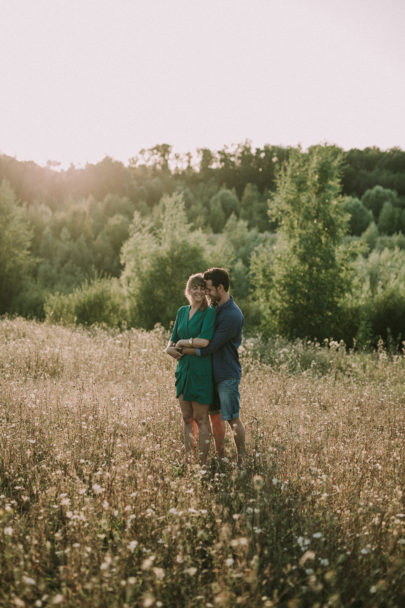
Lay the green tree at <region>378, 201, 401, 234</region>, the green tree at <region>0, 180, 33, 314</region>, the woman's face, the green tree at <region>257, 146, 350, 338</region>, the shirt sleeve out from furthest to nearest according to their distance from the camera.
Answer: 1. the green tree at <region>378, 201, 401, 234</region>
2. the green tree at <region>0, 180, 33, 314</region>
3. the green tree at <region>257, 146, 350, 338</region>
4. the woman's face
5. the shirt sleeve

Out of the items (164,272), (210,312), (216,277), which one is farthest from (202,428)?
(164,272)

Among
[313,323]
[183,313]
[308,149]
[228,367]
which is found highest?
[308,149]

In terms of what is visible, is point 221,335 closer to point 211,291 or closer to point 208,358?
point 208,358

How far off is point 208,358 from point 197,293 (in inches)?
29.4

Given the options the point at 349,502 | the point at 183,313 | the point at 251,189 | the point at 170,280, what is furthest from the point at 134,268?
the point at 251,189

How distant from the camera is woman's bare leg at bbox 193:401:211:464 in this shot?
4863 millimetres

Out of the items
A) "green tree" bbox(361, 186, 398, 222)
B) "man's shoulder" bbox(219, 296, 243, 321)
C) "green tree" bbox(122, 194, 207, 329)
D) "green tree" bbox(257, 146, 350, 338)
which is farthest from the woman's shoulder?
"green tree" bbox(361, 186, 398, 222)

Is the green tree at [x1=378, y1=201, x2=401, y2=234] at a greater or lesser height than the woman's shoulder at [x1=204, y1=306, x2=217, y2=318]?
greater

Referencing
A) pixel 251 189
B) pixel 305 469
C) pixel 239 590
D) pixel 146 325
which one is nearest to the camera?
pixel 239 590

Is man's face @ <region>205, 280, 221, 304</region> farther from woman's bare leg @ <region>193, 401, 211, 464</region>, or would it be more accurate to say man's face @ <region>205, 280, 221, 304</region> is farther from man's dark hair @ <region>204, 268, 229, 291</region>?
woman's bare leg @ <region>193, 401, 211, 464</region>

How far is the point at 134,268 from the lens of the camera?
20078 mm

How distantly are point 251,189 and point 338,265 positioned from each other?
4805 centimetres

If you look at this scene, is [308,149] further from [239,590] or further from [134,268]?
[239,590]

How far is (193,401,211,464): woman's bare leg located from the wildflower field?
0.62ft
